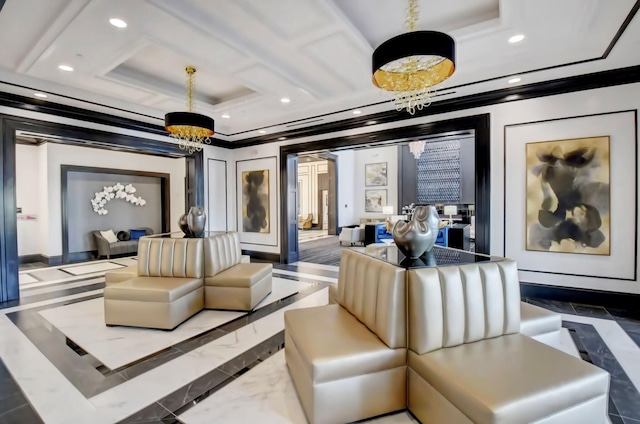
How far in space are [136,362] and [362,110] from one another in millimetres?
4851

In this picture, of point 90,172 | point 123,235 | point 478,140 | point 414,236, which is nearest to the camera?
point 414,236

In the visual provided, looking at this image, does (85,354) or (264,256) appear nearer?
(85,354)

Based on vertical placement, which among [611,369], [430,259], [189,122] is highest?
[189,122]

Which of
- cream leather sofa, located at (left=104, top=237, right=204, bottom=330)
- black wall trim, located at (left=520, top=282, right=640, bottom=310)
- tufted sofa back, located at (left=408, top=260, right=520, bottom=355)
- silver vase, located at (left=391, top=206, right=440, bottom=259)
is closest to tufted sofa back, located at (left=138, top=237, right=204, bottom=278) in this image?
cream leather sofa, located at (left=104, top=237, right=204, bottom=330)

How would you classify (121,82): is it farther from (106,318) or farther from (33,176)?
(33,176)

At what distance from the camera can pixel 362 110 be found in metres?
5.48

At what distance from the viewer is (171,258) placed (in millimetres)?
3832

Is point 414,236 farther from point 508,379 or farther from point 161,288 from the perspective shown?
point 161,288

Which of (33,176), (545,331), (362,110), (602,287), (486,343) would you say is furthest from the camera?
(33,176)

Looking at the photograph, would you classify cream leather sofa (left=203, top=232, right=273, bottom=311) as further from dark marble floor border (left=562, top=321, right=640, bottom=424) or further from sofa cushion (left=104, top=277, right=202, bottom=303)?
dark marble floor border (left=562, top=321, right=640, bottom=424)

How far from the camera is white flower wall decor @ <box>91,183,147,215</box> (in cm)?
816

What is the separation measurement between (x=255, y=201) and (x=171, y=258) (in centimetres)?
406

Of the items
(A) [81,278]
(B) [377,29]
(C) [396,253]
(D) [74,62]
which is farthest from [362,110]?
(A) [81,278]

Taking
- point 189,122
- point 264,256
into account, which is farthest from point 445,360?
point 264,256
